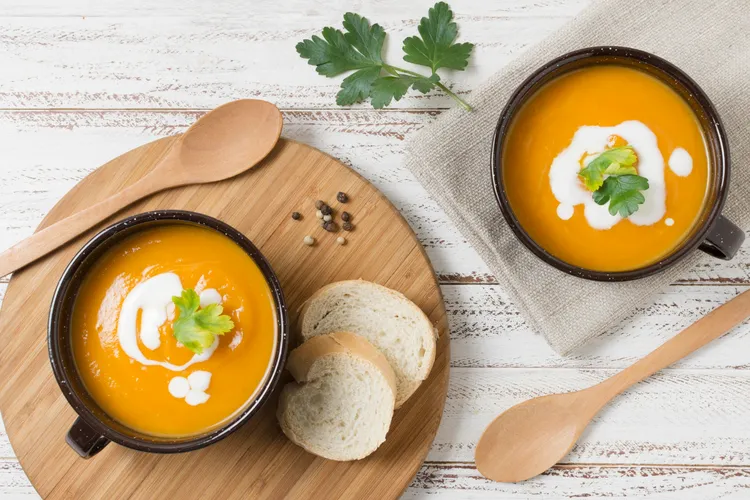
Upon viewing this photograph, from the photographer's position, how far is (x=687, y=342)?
6.26 feet

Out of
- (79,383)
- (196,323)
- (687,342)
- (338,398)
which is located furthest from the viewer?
(687,342)

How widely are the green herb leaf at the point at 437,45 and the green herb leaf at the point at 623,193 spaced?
22.9 inches

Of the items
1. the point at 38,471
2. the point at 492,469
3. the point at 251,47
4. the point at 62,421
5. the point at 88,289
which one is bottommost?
the point at 38,471

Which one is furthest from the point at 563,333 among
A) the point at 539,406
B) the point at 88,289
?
the point at 88,289

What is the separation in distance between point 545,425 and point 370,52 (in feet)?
3.69

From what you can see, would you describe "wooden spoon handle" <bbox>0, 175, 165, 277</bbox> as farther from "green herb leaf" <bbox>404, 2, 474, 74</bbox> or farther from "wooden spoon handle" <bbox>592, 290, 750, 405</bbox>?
"wooden spoon handle" <bbox>592, 290, 750, 405</bbox>

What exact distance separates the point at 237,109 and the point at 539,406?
1.14 meters

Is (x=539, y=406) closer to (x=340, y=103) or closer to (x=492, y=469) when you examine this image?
(x=492, y=469)

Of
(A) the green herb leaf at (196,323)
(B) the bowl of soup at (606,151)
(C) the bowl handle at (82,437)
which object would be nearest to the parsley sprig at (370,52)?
(B) the bowl of soup at (606,151)

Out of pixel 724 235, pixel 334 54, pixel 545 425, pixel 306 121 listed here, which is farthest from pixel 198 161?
pixel 724 235

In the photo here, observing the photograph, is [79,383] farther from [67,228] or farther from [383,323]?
[383,323]

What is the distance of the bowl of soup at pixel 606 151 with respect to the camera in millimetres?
1581

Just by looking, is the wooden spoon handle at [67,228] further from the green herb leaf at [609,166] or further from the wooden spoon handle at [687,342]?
the wooden spoon handle at [687,342]

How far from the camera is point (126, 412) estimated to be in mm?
1602
